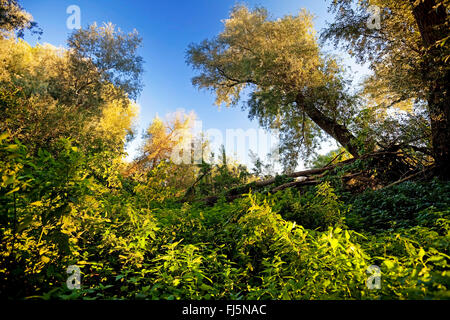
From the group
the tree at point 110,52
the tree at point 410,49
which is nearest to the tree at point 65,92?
the tree at point 110,52

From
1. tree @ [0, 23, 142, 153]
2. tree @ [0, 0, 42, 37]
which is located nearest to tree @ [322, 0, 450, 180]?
tree @ [0, 23, 142, 153]

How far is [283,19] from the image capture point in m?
13.8

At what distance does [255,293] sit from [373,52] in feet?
34.0

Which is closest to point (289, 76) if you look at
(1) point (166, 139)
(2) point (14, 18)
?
(2) point (14, 18)

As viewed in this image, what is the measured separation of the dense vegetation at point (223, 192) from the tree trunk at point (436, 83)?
0.12 metres

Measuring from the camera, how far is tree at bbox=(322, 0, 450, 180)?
20.1 feet

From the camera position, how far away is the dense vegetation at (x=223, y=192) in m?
1.93

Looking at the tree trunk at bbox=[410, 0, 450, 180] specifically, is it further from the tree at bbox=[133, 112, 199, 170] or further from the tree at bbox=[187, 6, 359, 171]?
the tree at bbox=[133, 112, 199, 170]

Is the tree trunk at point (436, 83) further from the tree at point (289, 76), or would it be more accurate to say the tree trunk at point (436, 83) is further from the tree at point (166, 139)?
the tree at point (166, 139)

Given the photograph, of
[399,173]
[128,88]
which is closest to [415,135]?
[399,173]

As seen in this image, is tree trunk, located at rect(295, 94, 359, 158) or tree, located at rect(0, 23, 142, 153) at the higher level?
tree, located at rect(0, 23, 142, 153)
